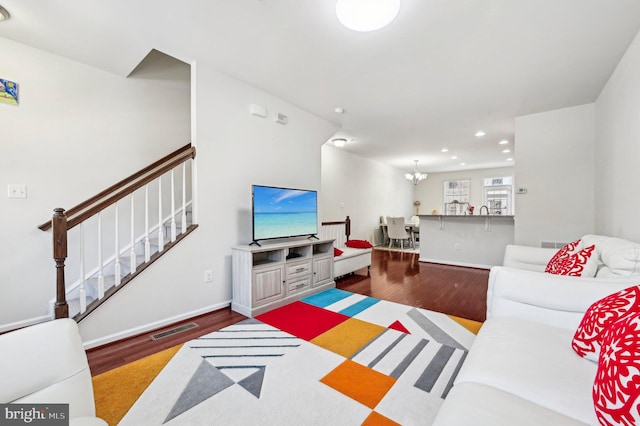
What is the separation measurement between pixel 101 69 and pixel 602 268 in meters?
Result: 4.87

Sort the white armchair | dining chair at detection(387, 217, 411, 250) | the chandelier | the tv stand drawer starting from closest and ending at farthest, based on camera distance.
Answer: the white armchair < the tv stand drawer < dining chair at detection(387, 217, 411, 250) < the chandelier

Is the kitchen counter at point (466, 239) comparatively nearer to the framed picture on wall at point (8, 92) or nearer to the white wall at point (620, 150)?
the white wall at point (620, 150)

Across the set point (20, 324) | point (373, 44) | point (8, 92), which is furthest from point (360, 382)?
point (8, 92)

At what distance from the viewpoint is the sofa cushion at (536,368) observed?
0.95 metres

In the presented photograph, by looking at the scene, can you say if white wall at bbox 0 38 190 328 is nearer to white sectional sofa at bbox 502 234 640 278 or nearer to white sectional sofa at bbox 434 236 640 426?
white sectional sofa at bbox 434 236 640 426

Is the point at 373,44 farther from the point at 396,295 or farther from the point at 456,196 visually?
the point at 456,196

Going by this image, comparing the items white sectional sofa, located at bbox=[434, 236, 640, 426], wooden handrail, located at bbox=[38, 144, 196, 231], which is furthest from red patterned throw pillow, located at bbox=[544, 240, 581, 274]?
wooden handrail, located at bbox=[38, 144, 196, 231]

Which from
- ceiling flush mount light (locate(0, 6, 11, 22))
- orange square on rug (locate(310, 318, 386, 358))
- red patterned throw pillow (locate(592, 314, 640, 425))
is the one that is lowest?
orange square on rug (locate(310, 318, 386, 358))

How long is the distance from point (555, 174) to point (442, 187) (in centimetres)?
645

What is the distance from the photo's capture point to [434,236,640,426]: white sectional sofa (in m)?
0.89

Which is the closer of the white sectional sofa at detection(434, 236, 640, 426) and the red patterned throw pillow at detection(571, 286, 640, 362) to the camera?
the white sectional sofa at detection(434, 236, 640, 426)

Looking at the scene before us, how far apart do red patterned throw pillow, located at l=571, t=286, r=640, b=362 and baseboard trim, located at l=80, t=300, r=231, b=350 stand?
2.93m

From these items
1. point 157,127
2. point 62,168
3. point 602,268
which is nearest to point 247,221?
point 157,127

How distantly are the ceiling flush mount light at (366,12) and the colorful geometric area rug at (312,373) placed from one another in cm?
238
